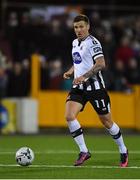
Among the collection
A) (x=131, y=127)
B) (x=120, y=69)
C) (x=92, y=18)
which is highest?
(x=92, y=18)

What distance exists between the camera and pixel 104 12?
2523 cm

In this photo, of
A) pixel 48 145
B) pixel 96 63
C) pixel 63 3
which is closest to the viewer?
pixel 96 63

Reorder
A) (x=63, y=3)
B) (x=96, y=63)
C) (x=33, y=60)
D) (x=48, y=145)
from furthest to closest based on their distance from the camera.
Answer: (x=63, y=3), (x=33, y=60), (x=48, y=145), (x=96, y=63)

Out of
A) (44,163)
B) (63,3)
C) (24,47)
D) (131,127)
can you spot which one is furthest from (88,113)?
(44,163)

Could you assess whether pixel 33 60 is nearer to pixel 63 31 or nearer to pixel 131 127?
pixel 63 31

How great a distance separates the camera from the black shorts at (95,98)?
39.7ft

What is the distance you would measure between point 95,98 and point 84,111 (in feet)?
36.8

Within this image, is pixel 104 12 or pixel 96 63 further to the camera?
pixel 104 12

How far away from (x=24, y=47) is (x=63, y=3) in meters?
3.01

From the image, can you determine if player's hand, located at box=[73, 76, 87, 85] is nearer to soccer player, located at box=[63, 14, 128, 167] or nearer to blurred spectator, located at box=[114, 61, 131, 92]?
soccer player, located at box=[63, 14, 128, 167]

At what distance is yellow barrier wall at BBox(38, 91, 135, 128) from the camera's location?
23.3 meters

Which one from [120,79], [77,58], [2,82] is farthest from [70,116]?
[120,79]

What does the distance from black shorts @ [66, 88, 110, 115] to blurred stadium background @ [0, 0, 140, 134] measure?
10190 millimetres

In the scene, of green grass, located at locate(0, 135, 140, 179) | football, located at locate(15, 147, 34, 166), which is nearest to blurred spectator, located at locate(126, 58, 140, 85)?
green grass, located at locate(0, 135, 140, 179)
